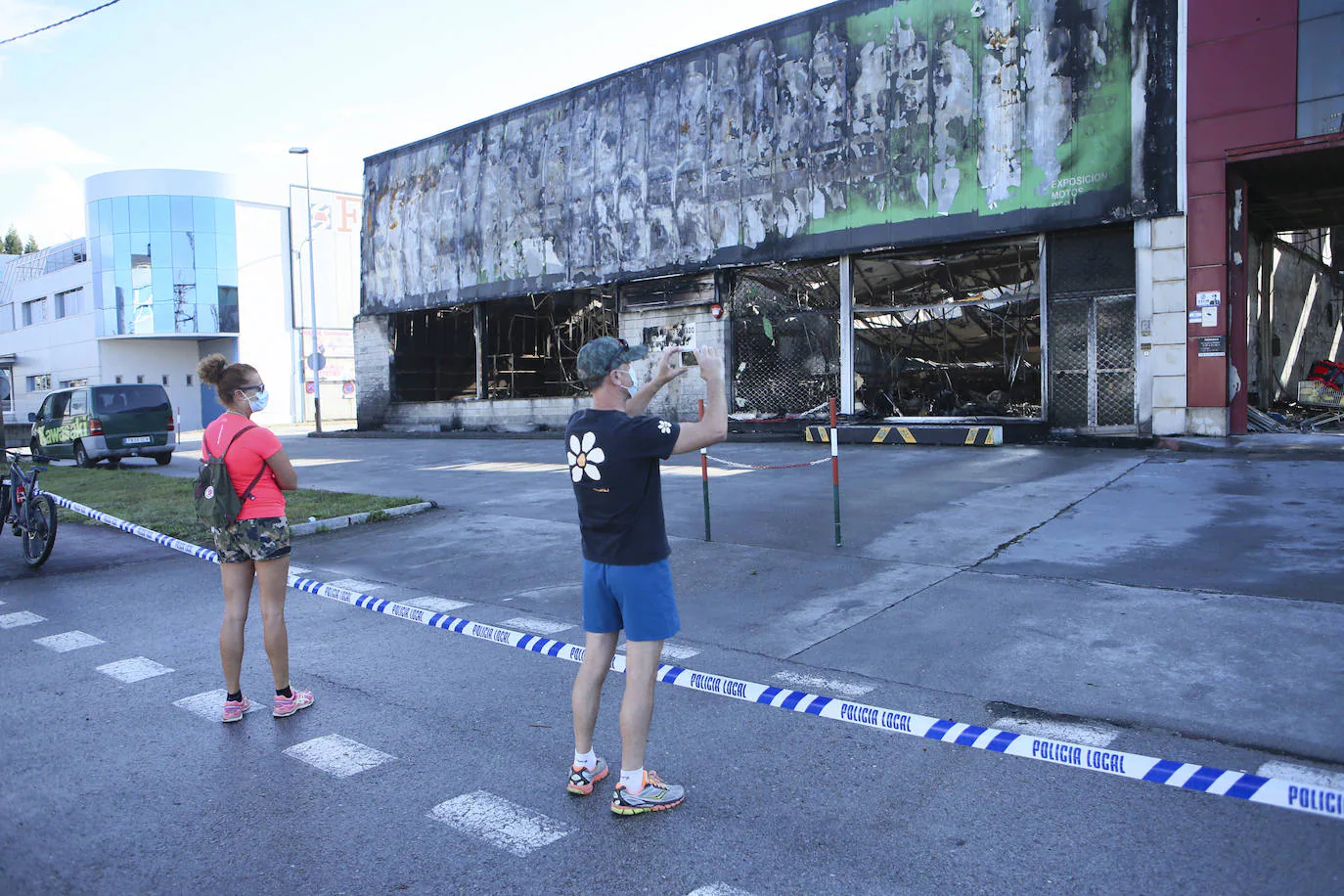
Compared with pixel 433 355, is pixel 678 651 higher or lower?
lower

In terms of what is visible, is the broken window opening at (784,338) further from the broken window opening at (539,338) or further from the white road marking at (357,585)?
the white road marking at (357,585)

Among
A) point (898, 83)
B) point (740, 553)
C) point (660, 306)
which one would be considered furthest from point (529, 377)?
point (740, 553)

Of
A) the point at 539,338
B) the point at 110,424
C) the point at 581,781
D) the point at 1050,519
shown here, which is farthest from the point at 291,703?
the point at 539,338

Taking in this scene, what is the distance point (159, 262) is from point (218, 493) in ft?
156

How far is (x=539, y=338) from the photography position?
3169 centimetres

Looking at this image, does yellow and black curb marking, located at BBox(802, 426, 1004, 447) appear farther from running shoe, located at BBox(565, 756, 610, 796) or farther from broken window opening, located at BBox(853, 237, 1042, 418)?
running shoe, located at BBox(565, 756, 610, 796)

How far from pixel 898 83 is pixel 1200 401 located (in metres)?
8.36

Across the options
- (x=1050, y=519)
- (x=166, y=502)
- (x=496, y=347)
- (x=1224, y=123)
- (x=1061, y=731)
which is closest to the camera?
(x=1061, y=731)

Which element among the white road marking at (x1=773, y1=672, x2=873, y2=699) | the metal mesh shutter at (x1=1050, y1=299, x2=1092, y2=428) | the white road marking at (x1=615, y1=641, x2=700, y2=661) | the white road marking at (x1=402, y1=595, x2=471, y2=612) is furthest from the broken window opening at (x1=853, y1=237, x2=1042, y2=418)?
the white road marking at (x1=773, y1=672, x2=873, y2=699)

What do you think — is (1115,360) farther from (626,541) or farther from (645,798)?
(645,798)

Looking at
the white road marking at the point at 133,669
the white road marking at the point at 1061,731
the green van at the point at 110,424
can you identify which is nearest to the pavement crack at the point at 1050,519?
the white road marking at the point at 1061,731

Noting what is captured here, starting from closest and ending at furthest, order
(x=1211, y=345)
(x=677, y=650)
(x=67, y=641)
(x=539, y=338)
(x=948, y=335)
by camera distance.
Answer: (x=677, y=650) → (x=67, y=641) → (x=1211, y=345) → (x=948, y=335) → (x=539, y=338)

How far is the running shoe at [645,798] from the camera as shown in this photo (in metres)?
3.46

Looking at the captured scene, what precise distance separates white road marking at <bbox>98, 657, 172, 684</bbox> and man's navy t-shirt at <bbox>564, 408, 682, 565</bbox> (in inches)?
138
